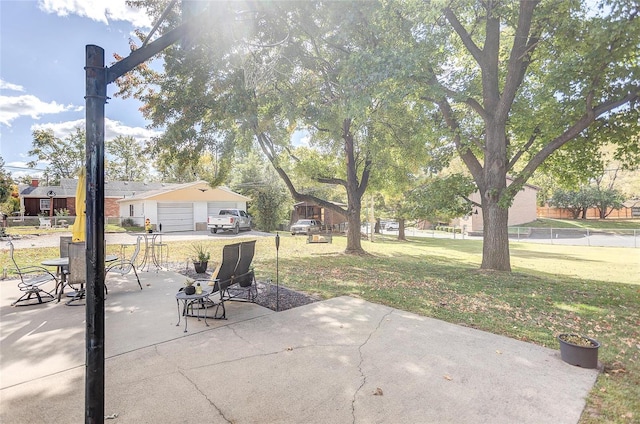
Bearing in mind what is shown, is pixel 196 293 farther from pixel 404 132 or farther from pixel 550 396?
pixel 404 132

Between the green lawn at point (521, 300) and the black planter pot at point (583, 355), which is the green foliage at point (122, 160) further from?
the black planter pot at point (583, 355)

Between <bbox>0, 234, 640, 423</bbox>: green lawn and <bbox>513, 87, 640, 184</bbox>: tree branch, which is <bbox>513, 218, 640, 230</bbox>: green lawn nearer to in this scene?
<bbox>0, 234, 640, 423</bbox>: green lawn

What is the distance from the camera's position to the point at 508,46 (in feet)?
36.2

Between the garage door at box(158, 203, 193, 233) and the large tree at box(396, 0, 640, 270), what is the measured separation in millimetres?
22896

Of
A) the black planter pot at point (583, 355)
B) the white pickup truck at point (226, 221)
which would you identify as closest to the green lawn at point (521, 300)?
the black planter pot at point (583, 355)

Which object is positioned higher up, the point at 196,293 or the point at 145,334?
the point at 196,293

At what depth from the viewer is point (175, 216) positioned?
2691cm

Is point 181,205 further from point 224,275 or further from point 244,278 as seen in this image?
point 224,275

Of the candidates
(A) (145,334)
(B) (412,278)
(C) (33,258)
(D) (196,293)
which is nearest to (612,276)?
(B) (412,278)

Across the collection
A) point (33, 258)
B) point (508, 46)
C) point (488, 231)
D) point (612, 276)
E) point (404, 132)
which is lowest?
point (612, 276)

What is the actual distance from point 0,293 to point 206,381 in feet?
21.1

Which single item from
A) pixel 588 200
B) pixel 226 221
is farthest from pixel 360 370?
pixel 588 200

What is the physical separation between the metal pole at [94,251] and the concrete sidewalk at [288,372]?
3.04ft

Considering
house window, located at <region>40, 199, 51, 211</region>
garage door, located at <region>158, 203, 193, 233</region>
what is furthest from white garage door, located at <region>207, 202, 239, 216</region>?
house window, located at <region>40, 199, 51, 211</region>
